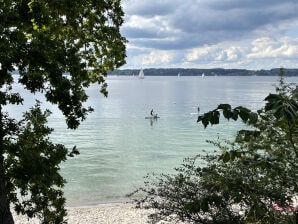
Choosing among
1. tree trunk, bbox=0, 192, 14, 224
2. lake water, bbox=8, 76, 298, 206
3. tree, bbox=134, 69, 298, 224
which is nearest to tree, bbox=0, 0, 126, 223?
tree trunk, bbox=0, 192, 14, 224

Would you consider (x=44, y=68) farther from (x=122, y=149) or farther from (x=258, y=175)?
(x=122, y=149)

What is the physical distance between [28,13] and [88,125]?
2193 inches

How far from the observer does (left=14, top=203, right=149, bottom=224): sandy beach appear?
19172 mm

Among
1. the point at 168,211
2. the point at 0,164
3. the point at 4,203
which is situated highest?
the point at 0,164

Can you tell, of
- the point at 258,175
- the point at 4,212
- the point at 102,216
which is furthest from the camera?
the point at 102,216

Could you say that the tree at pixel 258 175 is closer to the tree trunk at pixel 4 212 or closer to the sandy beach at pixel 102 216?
the tree trunk at pixel 4 212

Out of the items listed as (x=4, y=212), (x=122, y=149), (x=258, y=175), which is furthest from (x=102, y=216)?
(x=122, y=149)

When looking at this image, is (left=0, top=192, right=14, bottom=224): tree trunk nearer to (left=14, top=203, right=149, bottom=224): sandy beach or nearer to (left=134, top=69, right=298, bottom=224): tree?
(left=134, top=69, right=298, bottom=224): tree

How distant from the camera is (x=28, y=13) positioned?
6.77 m

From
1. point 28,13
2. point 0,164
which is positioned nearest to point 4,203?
point 0,164

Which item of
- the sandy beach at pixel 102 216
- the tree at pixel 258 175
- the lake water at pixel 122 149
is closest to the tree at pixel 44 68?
the tree at pixel 258 175

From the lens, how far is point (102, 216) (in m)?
20.0

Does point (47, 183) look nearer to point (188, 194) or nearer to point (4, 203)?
point (4, 203)

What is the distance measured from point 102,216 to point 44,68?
1474 centimetres
